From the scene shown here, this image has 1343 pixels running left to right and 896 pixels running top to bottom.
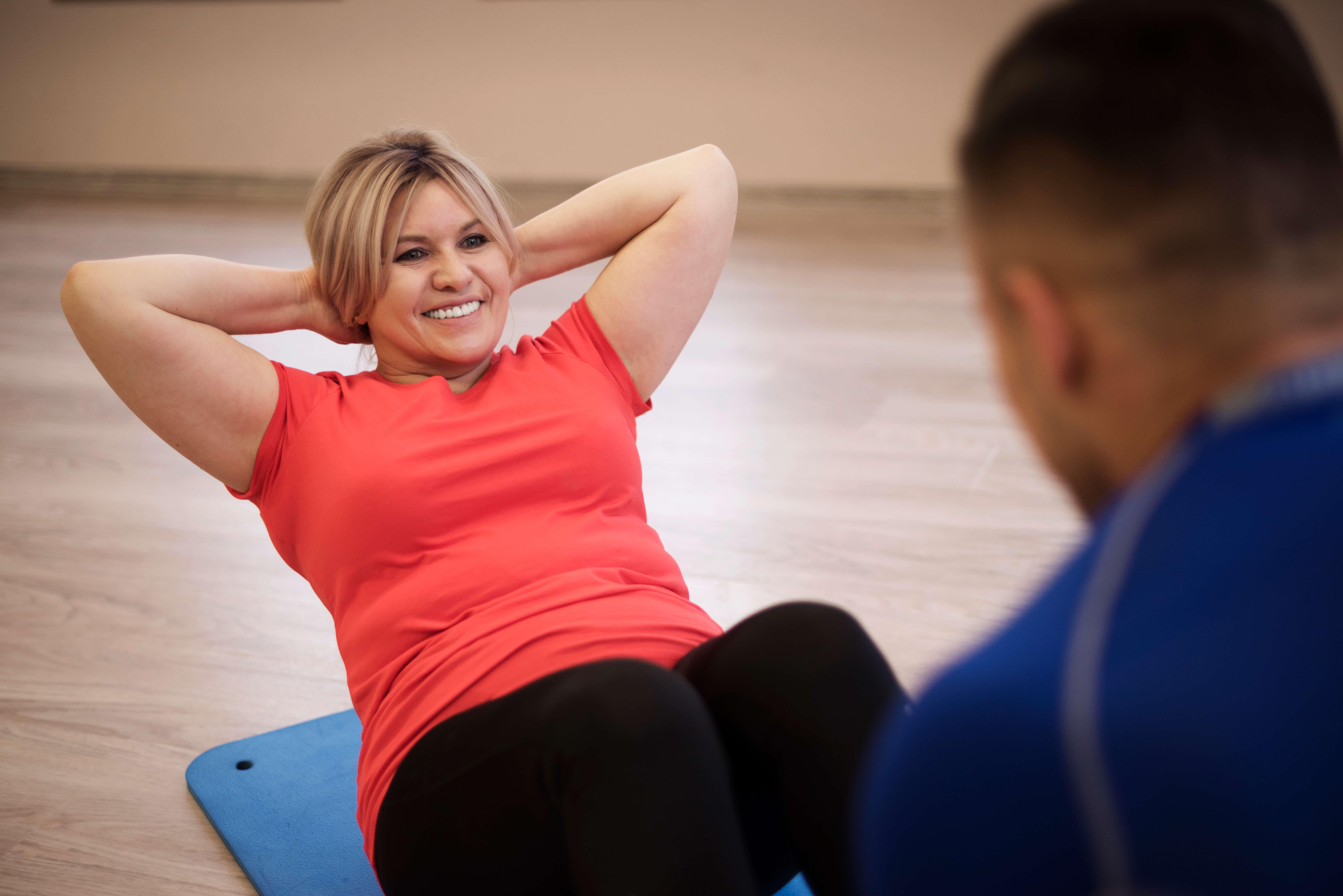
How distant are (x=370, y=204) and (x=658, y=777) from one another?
76cm

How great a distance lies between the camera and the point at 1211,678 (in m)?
0.53

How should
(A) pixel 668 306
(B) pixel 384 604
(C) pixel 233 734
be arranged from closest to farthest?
(B) pixel 384 604, (A) pixel 668 306, (C) pixel 233 734

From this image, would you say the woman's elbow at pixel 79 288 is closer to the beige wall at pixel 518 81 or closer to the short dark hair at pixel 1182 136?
the short dark hair at pixel 1182 136

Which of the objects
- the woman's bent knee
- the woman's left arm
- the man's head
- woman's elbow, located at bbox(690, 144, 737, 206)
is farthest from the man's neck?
woman's elbow, located at bbox(690, 144, 737, 206)

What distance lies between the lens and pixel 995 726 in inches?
22.8

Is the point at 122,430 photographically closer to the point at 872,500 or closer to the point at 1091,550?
the point at 872,500

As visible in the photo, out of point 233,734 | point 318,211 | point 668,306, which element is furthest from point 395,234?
point 233,734

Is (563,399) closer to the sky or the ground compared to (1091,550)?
closer to the ground

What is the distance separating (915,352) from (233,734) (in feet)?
6.72

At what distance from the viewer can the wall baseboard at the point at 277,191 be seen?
4848 millimetres

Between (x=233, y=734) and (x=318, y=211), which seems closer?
(x=318, y=211)

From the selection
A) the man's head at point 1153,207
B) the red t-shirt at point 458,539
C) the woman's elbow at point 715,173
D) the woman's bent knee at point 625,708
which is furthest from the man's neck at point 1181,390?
the woman's elbow at point 715,173

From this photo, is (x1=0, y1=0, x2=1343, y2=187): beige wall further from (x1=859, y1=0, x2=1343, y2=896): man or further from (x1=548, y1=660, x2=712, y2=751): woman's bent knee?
(x1=859, y1=0, x2=1343, y2=896): man

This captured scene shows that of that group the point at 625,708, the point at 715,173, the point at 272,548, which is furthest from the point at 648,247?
the point at 272,548
